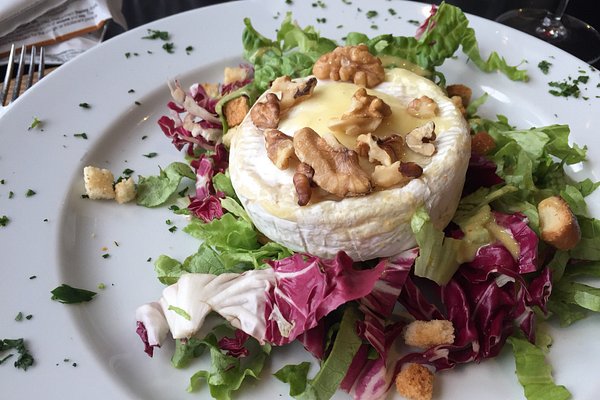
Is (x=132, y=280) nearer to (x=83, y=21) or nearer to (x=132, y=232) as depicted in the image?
(x=132, y=232)

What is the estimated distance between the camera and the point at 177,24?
13.6ft

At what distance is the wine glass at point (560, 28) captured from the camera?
15.2ft

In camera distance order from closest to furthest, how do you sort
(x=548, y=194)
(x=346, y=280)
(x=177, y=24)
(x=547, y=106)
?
(x=346, y=280) < (x=548, y=194) < (x=547, y=106) < (x=177, y=24)

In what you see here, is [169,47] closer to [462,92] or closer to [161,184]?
[161,184]

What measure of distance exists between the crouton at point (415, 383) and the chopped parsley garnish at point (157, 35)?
2.70 metres

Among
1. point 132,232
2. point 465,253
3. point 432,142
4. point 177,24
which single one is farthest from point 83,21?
point 465,253

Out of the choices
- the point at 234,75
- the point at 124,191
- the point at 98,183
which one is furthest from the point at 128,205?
the point at 234,75

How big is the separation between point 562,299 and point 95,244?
2220mm

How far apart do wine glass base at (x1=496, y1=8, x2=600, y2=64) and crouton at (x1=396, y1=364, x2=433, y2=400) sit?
125 inches

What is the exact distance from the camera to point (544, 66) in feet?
12.6

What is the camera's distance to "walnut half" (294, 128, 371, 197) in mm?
2420

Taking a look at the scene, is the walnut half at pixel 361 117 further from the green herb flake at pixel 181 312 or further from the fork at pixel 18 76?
the fork at pixel 18 76

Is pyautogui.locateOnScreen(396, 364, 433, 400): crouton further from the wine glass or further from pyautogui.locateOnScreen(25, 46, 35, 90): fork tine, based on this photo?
the wine glass

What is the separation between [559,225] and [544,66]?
1529 mm
